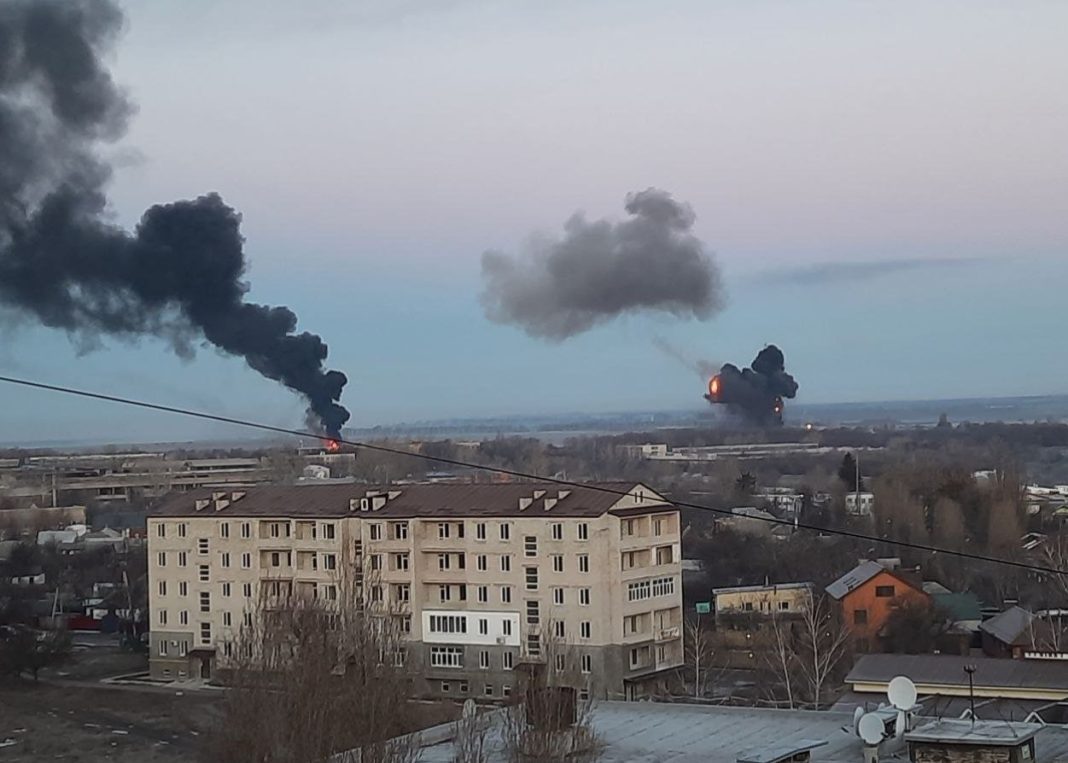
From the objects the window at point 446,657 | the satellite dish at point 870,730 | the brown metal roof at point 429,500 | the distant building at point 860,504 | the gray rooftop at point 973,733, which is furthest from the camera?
the distant building at point 860,504

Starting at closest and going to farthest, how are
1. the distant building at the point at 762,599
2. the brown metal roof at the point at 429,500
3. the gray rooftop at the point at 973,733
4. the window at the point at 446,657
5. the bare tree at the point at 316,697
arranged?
the gray rooftop at the point at 973,733, the bare tree at the point at 316,697, the brown metal roof at the point at 429,500, the window at the point at 446,657, the distant building at the point at 762,599

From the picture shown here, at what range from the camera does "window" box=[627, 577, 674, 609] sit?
17.8 m

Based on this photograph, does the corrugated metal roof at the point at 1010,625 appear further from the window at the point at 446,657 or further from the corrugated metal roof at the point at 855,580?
the window at the point at 446,657

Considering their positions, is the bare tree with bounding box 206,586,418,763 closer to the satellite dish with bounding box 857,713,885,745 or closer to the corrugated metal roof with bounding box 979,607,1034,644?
the satellite dish with bounding box 857,713,885,745

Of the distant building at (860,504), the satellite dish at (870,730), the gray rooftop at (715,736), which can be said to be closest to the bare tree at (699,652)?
the gray rooftop at (715,736)

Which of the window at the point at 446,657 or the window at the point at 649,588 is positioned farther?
the window at the point at 446,657

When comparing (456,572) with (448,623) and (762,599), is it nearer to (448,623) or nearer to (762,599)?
(448,623)

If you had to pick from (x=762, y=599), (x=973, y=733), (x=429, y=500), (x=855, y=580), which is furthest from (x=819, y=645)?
(x=973, y=733)

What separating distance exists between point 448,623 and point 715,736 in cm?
955

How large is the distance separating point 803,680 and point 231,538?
782 centimetres

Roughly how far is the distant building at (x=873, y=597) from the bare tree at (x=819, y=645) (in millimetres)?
255

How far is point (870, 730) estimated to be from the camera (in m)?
8.06

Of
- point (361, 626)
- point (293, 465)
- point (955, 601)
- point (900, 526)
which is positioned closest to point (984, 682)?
point (361, 626)

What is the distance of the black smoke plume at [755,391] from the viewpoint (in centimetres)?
6725
